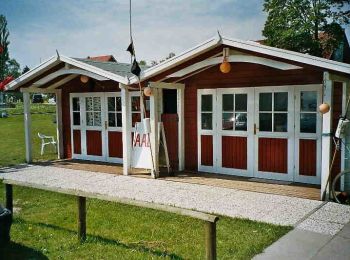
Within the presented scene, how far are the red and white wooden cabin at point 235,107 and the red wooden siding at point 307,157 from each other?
0.02 m

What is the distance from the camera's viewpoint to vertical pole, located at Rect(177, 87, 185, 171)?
9250mm

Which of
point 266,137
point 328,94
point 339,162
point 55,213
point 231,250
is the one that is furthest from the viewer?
point 266,137

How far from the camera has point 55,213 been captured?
19.7 feet

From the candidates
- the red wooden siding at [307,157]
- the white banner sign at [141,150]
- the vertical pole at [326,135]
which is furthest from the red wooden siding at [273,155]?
the white banner sign at [141,150]

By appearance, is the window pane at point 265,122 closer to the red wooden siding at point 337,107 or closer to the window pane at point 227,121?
the window pane at point 227,121

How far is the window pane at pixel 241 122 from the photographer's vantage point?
8414 millimetres

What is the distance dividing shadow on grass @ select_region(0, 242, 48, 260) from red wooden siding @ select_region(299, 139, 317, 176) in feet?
17.8

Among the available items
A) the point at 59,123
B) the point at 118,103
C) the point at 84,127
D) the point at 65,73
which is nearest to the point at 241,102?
the point at 118,103

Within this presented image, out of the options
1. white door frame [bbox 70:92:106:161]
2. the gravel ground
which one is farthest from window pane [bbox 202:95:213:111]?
white door frame [bbox 70:92:106:161]

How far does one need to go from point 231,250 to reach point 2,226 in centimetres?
255

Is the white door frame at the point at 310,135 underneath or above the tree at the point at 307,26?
underneath

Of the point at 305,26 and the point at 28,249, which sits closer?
the point at 28,249

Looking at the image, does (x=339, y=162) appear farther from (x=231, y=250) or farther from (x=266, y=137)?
(x=231, y=250)

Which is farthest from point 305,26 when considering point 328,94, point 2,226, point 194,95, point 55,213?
point 2,226
